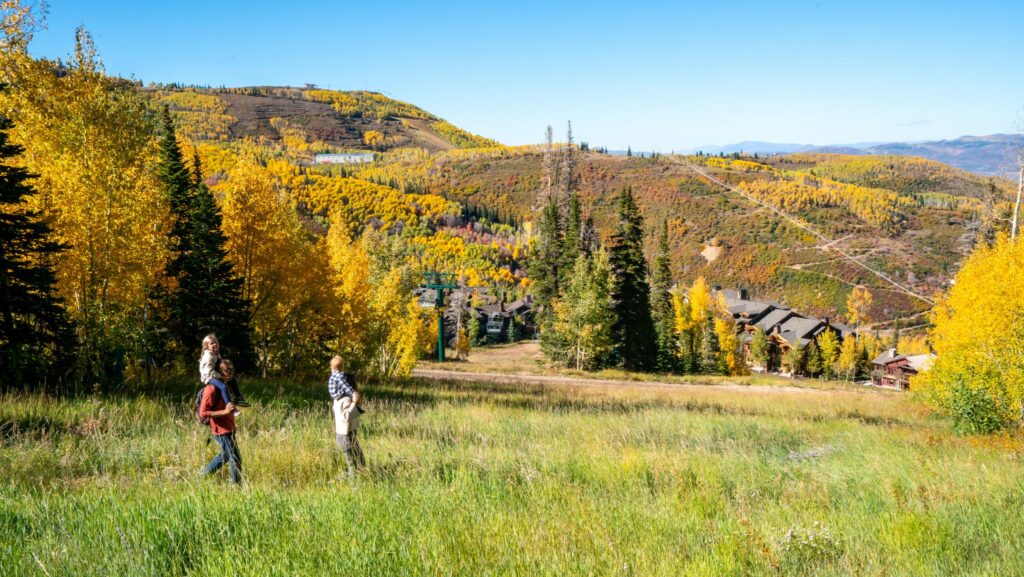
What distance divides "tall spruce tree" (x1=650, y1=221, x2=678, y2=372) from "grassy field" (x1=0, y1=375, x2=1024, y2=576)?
146 ft

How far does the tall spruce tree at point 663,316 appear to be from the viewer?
2119 inches

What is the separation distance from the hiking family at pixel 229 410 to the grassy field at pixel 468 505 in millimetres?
259

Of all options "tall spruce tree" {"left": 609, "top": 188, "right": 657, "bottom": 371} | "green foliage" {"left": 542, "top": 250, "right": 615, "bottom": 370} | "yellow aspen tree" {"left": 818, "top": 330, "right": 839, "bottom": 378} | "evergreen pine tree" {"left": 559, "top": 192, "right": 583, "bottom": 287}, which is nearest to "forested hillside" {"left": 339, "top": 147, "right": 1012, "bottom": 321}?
"yellow aspen tree" {"left": 818, "top": 330, "right": 839, "bottom": 378}

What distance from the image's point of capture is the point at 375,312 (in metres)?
27.1

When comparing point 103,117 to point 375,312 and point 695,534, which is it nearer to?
point 375,312

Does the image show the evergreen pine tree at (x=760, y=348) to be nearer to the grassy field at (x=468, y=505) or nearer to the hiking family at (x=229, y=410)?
the grassy field at (x=468, y=505)

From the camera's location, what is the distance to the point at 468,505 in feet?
16.7

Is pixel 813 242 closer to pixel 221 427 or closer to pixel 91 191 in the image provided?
pixel 91 191

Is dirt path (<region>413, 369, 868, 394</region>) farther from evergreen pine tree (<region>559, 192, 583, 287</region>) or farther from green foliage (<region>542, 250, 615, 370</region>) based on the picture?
evergreen pine tree (<region>559, 192, 583, 287</region>)

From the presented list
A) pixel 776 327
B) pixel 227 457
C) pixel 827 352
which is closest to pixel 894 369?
pixel 827 352

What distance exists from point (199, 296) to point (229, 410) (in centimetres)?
1453

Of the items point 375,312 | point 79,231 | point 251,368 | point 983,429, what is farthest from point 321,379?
point 983,429

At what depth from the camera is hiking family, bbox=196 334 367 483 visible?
21.1 ft

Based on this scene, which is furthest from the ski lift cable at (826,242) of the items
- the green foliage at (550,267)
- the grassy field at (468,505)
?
the grassy field at (468,505)
